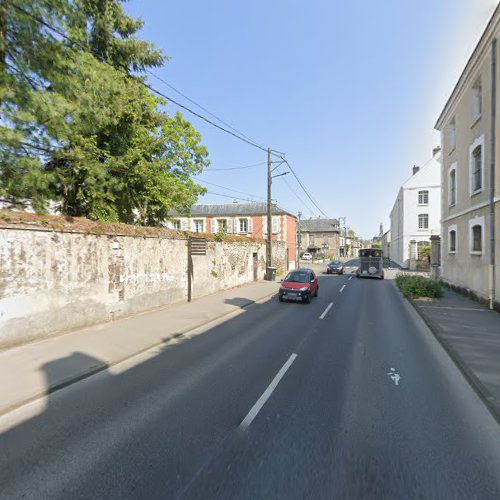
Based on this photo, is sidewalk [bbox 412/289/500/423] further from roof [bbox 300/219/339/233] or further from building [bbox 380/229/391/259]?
roof [bbox 300/219/339/233]

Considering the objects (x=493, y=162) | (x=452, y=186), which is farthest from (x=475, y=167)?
(x=452, y=186)

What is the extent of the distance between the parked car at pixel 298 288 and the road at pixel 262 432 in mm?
7387

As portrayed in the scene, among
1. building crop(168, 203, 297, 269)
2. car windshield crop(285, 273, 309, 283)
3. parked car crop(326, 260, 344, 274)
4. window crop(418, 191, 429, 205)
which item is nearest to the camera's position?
car windshield crop(285, 273, 309, 283)

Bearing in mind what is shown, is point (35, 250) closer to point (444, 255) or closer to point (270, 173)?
point (270, 173)

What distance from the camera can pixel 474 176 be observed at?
14758 millimetres

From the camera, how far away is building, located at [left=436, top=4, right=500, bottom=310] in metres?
12.1

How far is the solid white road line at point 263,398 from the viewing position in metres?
4.36

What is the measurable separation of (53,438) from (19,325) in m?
4.88

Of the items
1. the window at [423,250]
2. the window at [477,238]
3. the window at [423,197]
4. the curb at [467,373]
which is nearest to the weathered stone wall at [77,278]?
the curb at [467,373]

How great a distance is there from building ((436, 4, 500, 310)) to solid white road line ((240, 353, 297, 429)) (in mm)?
9868

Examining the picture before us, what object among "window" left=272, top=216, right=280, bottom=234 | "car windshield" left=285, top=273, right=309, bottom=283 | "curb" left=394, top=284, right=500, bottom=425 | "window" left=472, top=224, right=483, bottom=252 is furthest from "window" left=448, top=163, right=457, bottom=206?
"window" left=272, top=216, right=280, bottom=234

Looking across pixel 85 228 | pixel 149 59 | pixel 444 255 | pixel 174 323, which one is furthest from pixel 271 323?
pixel 444 255

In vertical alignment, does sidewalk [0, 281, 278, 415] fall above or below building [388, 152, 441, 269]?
below

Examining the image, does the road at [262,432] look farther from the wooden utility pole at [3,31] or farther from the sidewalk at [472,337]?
the wooden utility pole at [3,31]
